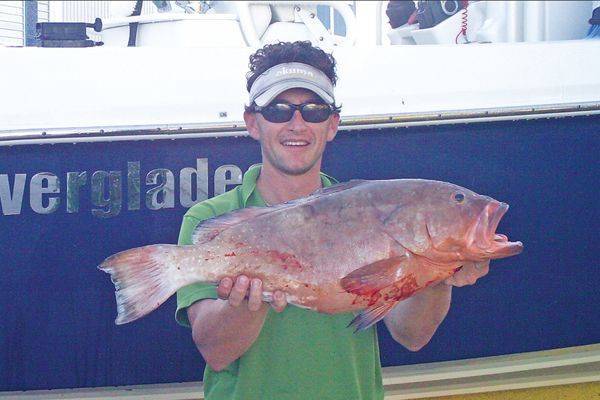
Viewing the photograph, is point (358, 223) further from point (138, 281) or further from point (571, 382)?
point (571, 382)

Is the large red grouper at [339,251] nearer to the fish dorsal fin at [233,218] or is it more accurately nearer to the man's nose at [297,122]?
the fish dorsal fin at [233,218]

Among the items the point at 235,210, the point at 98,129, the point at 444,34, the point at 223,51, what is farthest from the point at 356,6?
the point at 235,210

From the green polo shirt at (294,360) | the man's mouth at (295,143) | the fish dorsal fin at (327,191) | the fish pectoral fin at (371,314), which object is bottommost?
the green polo shirt at (294,360)

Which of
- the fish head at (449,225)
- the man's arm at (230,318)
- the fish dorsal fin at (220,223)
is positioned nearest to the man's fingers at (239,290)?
the man's arm at (230,318)

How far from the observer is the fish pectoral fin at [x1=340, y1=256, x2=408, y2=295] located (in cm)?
209

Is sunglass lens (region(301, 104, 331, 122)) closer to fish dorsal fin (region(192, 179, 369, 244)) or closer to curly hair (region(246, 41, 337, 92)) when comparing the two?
curly hair (region(246, 41, 337, 92))

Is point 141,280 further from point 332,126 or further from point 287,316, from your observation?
point 332,126

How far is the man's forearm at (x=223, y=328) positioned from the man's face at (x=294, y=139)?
466 mm

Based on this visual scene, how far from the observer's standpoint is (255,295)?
2.12 metres

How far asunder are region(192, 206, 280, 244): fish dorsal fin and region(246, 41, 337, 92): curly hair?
0.58 meters

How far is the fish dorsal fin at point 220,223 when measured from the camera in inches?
86.3

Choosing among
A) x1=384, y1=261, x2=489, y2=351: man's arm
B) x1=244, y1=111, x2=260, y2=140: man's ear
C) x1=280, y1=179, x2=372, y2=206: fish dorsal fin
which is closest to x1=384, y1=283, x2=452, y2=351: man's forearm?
x1=384, y1=261, x2=489, y2=351: man's arm

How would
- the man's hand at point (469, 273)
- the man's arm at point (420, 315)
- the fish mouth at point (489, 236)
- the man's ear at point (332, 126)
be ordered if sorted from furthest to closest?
the man's ear at point (332, 126)
the man's arm at point (420, 315)
the man's hand at point (469, 273)
the fish mouth at point (489, 236)

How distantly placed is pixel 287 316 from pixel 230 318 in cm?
25
